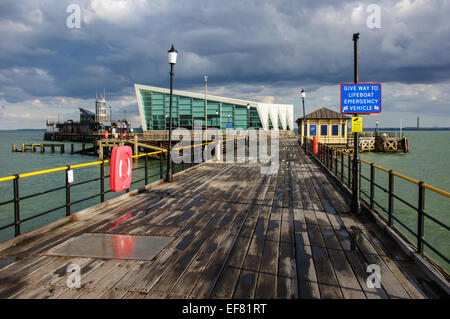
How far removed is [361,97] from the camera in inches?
271

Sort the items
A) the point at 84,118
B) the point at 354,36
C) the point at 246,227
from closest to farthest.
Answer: the point at 246,227 < the point at 354,36 < the point at 84,118

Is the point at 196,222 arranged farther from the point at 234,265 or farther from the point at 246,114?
the point at 246,114

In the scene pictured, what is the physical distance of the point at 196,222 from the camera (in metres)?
6.34

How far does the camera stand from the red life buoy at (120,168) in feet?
23.3

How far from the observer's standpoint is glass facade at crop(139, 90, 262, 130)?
62.5 m

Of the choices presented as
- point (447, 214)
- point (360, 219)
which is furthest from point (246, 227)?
point (447, 214)

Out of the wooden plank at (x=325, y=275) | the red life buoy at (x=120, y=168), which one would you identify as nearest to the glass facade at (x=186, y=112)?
the red life buoy at (x=120, y=168)

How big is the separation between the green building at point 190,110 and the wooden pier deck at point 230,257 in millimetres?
55076

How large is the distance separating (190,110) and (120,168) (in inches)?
2233

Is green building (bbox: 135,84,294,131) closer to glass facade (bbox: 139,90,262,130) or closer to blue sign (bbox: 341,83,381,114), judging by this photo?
glass facade (bbox: 139,90,262,130)

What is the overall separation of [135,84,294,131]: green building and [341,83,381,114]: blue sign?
2161 inches

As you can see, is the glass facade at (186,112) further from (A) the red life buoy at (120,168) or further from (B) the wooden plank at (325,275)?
(B) the wooden plank at (325,275)

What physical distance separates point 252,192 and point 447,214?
12964mm
